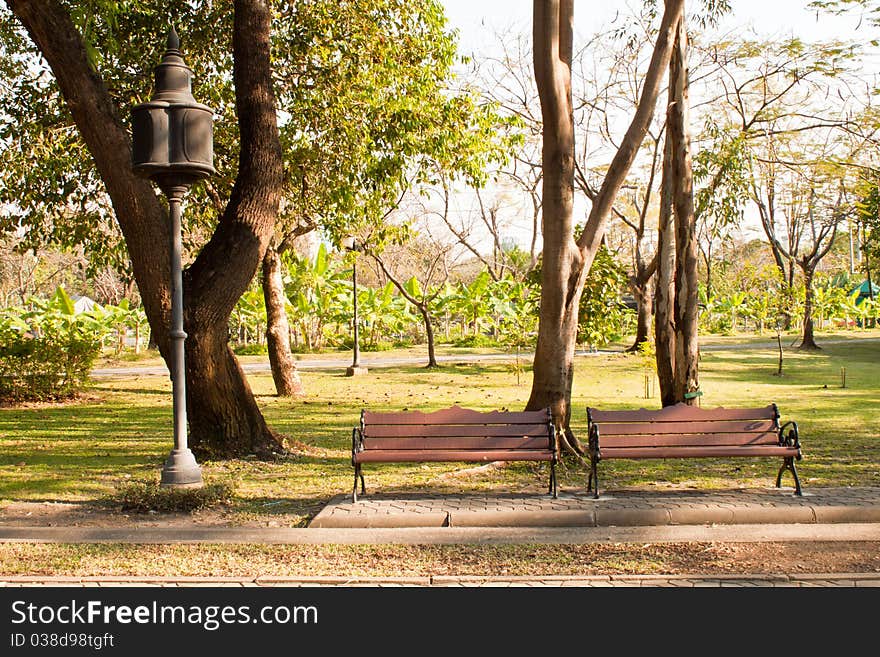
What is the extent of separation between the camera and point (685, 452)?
778cm

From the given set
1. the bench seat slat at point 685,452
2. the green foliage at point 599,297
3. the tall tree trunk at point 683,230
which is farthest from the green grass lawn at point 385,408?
the tall tree trunk at point 683,230

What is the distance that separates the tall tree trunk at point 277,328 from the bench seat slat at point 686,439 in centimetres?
→ 1070

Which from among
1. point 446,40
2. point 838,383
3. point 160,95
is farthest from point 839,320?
point 160,95

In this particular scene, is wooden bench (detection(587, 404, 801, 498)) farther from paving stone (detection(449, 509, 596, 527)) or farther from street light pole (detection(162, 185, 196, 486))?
street light pole (detection(162, 185, 196, 486))

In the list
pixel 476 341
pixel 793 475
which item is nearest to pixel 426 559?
pixel 793 475

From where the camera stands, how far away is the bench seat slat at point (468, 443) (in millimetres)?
7941

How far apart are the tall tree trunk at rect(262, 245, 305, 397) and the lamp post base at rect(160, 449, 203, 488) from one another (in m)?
9.37

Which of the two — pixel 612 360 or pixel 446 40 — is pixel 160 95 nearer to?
pixel 446 40

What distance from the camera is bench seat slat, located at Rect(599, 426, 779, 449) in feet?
26.1

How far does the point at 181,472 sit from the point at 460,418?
8.67 feet

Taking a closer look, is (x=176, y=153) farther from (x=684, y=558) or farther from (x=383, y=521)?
(x=684, y=558)

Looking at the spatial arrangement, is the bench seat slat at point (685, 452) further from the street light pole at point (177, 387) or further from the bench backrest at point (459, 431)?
the street light pole at point (177, 387)

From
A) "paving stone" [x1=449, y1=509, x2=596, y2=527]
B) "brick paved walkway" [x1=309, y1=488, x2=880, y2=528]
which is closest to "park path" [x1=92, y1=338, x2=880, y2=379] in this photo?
"brick paved walkway" [x1=309, y1=488, x2=880, y2=528]

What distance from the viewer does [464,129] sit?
47.9ft
